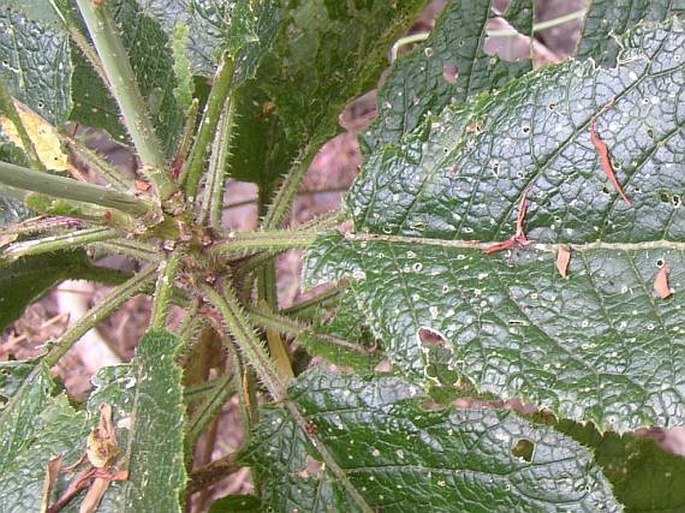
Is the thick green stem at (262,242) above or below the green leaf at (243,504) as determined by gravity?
above

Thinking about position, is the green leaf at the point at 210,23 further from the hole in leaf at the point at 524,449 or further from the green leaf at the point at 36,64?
the hole in leaf at the point at 524,449

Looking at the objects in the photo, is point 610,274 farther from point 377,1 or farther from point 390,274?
point 377,1

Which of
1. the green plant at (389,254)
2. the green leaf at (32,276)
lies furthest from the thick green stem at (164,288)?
the green leaf at (32,276)

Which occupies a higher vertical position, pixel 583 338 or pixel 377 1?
pixel 377 1

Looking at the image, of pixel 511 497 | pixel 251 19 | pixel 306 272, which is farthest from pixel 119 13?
pixel 511 497

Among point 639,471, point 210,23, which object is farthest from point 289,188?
point 639,471

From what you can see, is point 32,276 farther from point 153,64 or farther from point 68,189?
point 68,189
